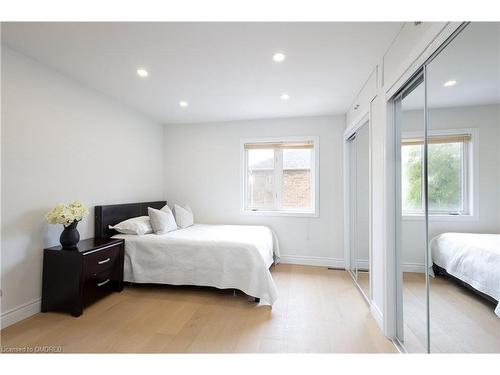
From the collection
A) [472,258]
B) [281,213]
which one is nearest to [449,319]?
[472,258]

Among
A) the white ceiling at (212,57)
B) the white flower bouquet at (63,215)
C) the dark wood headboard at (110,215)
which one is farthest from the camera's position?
the dark wood headboard at (110,215)

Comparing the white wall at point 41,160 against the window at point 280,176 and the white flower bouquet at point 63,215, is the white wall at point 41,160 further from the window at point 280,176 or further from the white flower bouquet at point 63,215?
the window at point 280,176

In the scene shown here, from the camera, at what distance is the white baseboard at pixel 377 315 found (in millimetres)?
2084

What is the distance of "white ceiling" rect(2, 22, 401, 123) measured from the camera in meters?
1.81

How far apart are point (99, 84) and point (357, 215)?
3748mm

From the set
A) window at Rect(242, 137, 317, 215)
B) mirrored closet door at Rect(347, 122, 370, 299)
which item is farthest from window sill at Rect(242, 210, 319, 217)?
mirrored closet door at Rect(347, 122, 370, 299)

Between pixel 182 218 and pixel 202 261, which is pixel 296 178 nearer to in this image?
pixel 182 218

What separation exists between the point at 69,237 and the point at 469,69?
3.40 metres

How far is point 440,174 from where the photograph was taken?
54.5 inches

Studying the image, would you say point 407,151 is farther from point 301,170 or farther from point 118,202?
point 118,202

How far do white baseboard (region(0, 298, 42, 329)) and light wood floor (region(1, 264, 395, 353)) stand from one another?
0.17ft

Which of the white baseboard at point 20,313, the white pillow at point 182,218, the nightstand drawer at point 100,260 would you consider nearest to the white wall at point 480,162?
the nightstand drawer at point 100,260

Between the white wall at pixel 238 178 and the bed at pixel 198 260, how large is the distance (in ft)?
3.69
